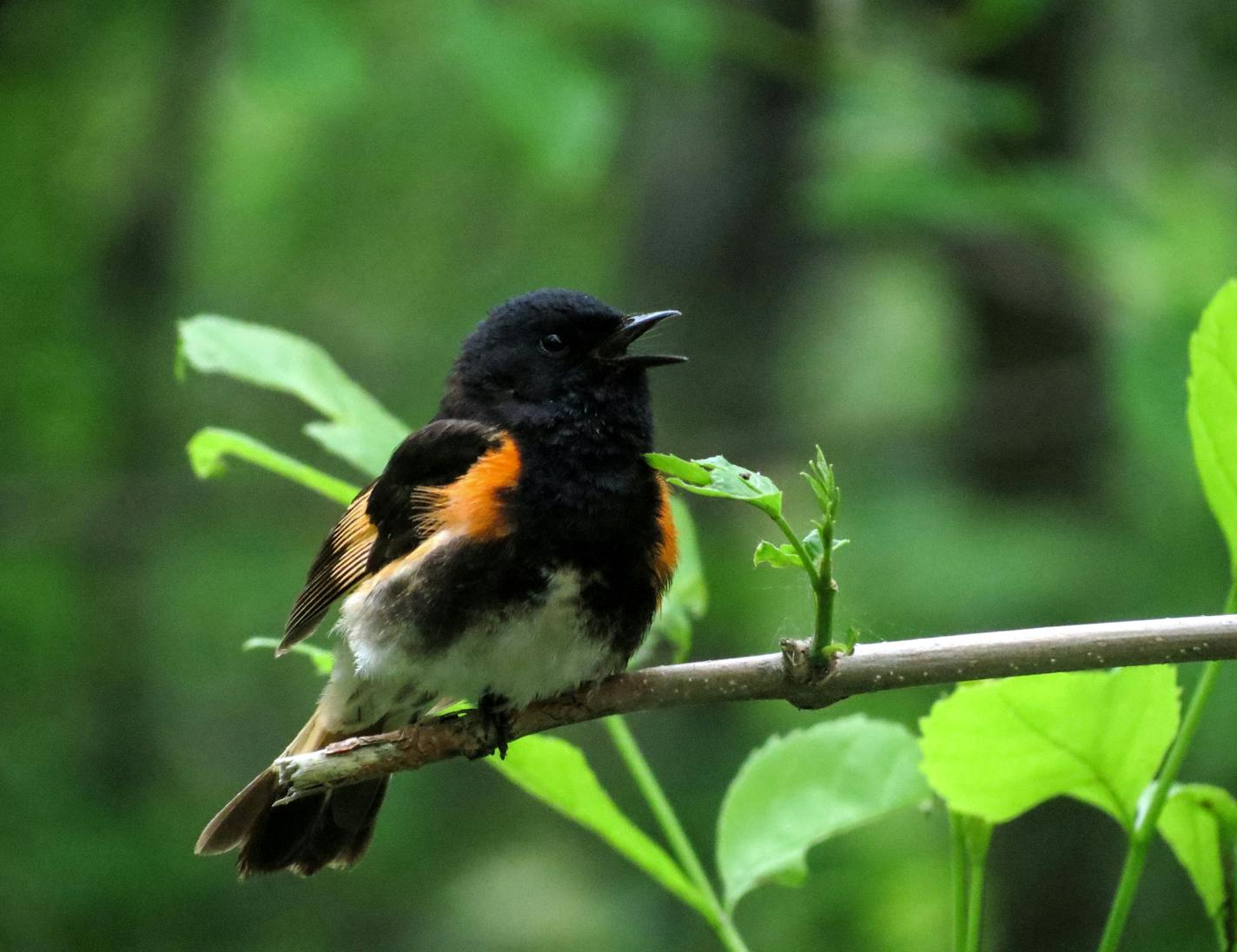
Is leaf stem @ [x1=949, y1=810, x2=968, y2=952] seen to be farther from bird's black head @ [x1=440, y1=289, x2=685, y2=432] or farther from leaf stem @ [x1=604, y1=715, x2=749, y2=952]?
bird's black head @ [x1=440, y1=289, x2=685, y2=432]

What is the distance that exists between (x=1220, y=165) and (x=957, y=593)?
13.0ft

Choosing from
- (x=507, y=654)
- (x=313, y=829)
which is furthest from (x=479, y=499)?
(x=313, y=829)

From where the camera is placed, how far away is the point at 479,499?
2672 millimetres

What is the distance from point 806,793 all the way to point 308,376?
95 centimetres

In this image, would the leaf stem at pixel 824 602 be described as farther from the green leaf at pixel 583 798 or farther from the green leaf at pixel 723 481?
the green leaf at pixel 583 798

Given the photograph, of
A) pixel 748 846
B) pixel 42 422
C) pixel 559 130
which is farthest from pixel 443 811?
pixel 748 846

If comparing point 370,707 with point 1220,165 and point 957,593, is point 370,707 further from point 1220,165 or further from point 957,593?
point 1220,165

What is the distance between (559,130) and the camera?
156 inches

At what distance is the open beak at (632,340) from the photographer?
2.93 metres

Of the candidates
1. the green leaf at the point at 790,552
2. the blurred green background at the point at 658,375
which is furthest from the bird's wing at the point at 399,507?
the green leaf at the point at 790,552

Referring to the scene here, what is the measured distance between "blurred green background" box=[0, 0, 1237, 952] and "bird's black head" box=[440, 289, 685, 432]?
0.83 metres

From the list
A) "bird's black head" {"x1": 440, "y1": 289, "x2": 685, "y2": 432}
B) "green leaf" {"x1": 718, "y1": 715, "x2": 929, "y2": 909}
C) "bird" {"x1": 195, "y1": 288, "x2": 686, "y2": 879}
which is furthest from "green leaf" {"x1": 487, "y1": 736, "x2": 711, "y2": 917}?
"bird's black head" {"x1": 440, "y1": 289, "x2": 685, "y2": 432}

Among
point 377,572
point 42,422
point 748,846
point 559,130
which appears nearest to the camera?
point 748,846

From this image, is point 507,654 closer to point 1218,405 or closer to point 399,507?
point 399,507
